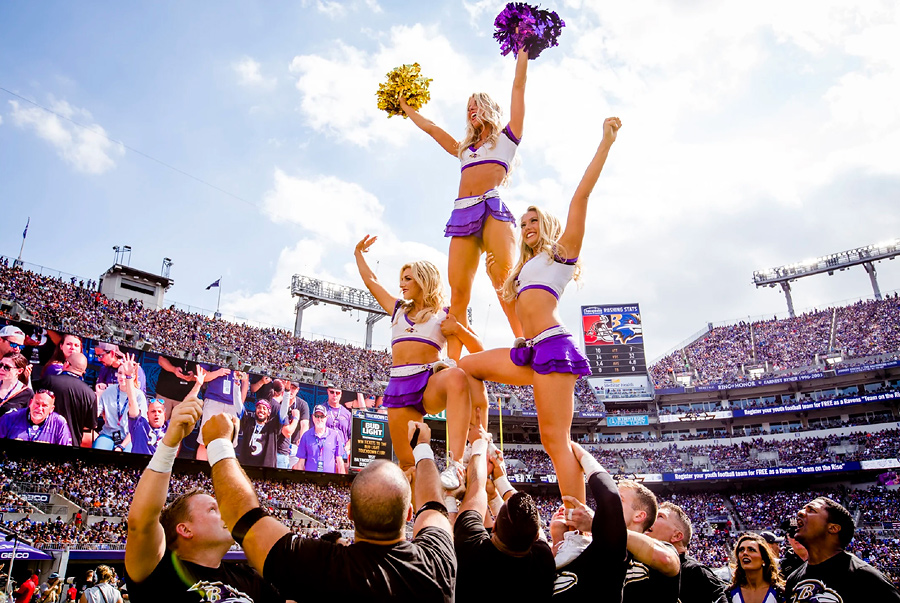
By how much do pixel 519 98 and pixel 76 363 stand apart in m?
22.3

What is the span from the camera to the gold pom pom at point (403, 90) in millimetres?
5668

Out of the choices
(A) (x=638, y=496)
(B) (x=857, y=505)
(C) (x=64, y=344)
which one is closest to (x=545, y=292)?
(A) (x=638, y=496)

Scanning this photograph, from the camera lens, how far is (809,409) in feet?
113

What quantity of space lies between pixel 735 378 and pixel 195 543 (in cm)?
4062

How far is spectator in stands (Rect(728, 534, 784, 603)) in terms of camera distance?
3690 mm

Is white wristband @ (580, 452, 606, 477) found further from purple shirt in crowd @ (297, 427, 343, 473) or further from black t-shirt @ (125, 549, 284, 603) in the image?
purple shirt in crowd @ (297, 427, 343, 473)

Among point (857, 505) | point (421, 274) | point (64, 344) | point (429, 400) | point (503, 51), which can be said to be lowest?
point (857, 505)

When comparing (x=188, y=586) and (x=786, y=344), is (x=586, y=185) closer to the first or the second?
(x=188, y=586)

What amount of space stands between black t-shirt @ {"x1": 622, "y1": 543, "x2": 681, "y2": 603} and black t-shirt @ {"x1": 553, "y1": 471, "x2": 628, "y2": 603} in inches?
10.6

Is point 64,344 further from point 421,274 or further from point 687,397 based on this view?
point 687,397

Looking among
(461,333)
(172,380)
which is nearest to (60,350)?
(172,380)

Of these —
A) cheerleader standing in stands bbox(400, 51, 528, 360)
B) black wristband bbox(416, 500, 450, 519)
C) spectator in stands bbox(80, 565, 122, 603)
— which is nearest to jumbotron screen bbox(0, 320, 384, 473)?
spectator in stands bbox(80, 565, 122, 603)

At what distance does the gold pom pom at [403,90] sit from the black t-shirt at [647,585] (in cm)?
443

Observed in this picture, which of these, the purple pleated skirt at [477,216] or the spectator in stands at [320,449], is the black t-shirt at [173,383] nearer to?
the spectator in stands at [320,449]
